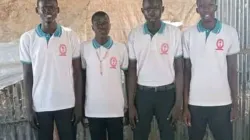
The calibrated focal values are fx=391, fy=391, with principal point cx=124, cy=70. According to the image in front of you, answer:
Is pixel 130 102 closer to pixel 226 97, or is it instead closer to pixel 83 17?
pixel 226 97

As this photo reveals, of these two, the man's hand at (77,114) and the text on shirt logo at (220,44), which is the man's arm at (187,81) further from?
the man's hand at (77,114)

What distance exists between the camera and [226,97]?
9.39ft

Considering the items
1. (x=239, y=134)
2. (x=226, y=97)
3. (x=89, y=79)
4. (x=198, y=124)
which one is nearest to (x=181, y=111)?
(x=198, y=124)

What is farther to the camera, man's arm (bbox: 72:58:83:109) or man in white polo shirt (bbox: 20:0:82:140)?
man's arm (bbox: 72:58:83:109)

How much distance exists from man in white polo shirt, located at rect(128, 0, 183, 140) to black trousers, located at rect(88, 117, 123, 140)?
0.39 feet

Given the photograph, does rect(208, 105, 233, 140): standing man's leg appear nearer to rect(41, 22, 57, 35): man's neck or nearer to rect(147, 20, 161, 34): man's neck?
rect(147, 20, 161, 34): man's neck

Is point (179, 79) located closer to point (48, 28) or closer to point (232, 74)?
point (232, 74)

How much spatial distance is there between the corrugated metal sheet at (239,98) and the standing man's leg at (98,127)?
88 cm

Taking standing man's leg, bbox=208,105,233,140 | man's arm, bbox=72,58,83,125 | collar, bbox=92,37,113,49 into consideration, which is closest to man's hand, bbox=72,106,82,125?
man's arm, bbox=72,58,83,125

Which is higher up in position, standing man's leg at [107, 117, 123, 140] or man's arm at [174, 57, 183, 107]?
man's arm at [174, 57, 183, 107]

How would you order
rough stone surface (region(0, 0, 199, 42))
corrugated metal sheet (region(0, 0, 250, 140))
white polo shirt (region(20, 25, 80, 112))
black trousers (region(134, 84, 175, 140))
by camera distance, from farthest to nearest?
1. rough stone surface (region(0, 0, 199, 42))
2. corrugated metal sheet (region(0, 0, 250, 140))
3. black trousers (region(134, 84, 175, 140))
4. white polo shirt (region(20, 25, 80, 112))

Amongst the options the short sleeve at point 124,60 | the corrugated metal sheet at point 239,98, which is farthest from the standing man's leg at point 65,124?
the corrugated metal sheet at point 239,98

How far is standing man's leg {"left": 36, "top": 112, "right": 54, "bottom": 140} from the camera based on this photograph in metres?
2.88

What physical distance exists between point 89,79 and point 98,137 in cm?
45
